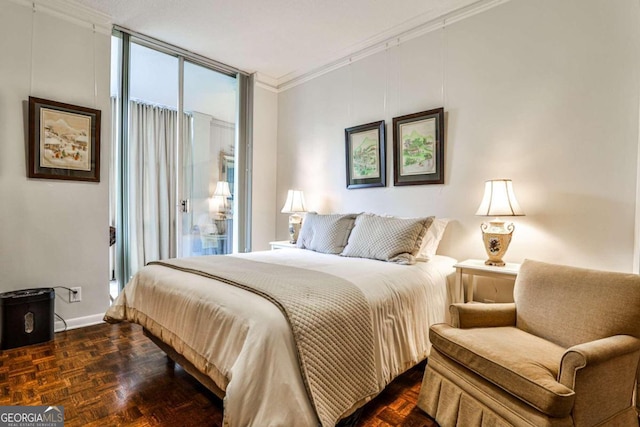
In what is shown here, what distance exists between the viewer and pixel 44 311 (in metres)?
2.59

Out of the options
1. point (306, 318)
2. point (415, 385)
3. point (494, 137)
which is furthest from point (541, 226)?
point (306, 318)

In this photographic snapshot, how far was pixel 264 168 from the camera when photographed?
14.5ft

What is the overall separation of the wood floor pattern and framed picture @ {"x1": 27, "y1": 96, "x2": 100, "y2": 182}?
1.44 meters

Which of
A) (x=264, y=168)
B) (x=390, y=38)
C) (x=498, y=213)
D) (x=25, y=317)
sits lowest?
(x=25, y=317)

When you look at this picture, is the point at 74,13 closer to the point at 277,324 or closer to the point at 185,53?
the point at 185,53

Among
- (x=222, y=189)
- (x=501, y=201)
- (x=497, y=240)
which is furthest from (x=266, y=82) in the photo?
(x=497, y=240)

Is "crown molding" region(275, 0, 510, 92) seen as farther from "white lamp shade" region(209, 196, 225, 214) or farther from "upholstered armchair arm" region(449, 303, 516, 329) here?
"upholstered armchair arm" region(449, 303, 516, 329)

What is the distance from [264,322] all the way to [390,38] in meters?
3.04

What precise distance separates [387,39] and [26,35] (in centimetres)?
315

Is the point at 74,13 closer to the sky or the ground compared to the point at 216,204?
closer to the sky

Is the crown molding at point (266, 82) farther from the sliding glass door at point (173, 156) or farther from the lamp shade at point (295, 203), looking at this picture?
the lamp shade at point (295, 203)

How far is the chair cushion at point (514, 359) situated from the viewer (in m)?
1.21

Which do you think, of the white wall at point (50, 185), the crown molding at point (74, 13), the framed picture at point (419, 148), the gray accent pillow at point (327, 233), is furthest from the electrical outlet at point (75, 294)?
the framed picture at point (419, 148)

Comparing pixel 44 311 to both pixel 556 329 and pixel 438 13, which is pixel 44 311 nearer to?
pixel 556 329
